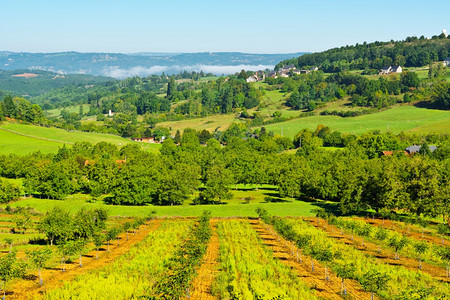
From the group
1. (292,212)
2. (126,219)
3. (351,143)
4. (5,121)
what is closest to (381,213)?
(292,212)

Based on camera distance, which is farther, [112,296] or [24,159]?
[24,159]

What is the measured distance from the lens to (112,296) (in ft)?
134

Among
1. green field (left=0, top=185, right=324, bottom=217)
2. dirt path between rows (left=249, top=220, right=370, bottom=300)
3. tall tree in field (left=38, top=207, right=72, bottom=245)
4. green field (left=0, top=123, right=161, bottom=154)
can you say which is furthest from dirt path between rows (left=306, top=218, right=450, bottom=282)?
green field (left=0, top=123, right=161, bottom=154)

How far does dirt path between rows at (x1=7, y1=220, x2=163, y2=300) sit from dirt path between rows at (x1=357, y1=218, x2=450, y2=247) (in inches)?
1706

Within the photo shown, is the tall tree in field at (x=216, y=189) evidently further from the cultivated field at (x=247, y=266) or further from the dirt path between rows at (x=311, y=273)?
the dirt path between rows at (x=311, y=273)

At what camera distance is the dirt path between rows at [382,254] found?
51.8m

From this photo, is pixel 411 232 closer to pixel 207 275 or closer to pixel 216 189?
pixel 207 275

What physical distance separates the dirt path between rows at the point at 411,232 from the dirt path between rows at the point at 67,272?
43329 mm

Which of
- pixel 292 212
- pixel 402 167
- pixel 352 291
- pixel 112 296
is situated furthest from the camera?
pixel 402 167

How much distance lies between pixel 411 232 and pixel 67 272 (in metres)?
55.6

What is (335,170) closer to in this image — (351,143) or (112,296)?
(351,143)

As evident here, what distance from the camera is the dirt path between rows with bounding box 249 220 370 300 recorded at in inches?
1720

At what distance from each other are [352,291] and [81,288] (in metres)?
28.2

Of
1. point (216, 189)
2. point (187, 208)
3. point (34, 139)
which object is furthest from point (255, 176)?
point (34, 139)
